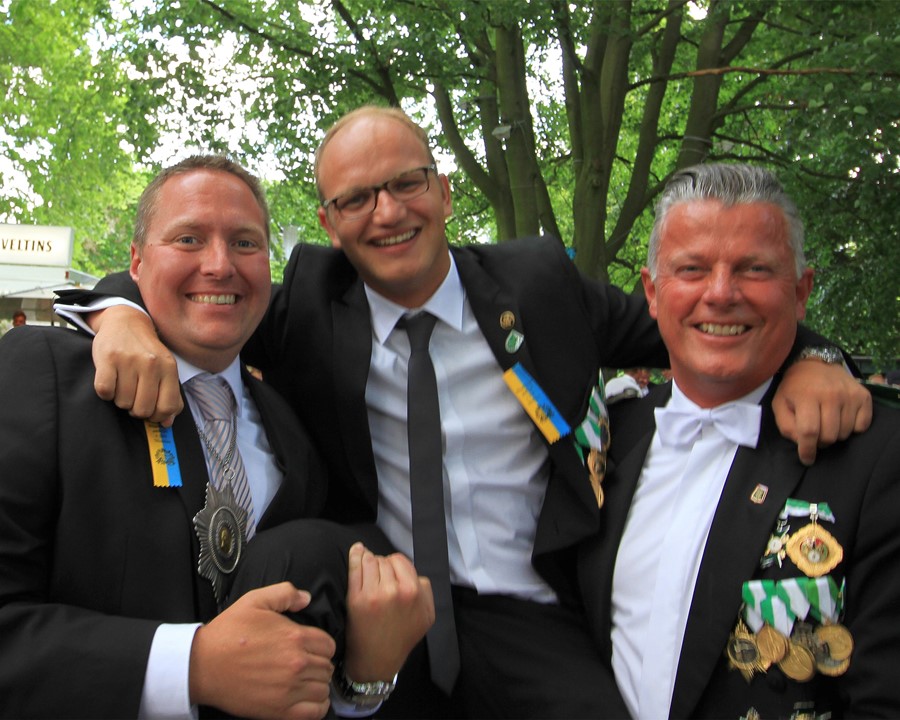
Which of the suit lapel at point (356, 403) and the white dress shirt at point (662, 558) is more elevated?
the suit lapel at point (356, 403)

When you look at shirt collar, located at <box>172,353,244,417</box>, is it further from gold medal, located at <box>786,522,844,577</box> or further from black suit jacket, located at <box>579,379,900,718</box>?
gold medal, located at <box>786,522,844,577</box>

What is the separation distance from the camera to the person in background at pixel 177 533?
6.18 feet

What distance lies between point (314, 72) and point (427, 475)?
5804 millimetres

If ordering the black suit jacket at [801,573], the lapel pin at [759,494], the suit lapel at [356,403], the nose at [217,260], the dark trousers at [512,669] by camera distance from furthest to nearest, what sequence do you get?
the suit lapel at [356,403]
the dark trousers at [512,669]
the nose at [217,260]
the lapel pin at [759,494]
the black suit jacket at [801,573]

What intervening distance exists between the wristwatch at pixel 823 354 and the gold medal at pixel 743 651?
29.9 inches

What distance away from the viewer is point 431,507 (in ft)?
9.17

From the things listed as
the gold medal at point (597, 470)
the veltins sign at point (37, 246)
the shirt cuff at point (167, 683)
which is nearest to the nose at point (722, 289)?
the gold medal at point (597, 470)

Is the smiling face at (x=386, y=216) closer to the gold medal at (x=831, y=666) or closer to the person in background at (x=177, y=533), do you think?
the person in background at (x=177, y=533)

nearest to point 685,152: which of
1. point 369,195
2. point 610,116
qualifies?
point 610,116

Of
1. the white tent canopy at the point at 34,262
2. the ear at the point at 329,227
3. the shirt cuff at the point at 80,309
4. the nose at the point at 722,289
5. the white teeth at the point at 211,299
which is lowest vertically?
the shirt cuff at the point at 80,309

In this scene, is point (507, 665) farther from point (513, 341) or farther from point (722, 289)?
point (722, 289)

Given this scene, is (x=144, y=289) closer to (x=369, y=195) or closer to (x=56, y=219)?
(x=369, y=195)

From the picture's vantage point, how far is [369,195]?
117 inches

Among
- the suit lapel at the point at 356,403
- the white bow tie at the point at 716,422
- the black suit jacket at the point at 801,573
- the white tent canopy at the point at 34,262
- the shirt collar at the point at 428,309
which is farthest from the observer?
the white tent canopy at the point at 34,262
